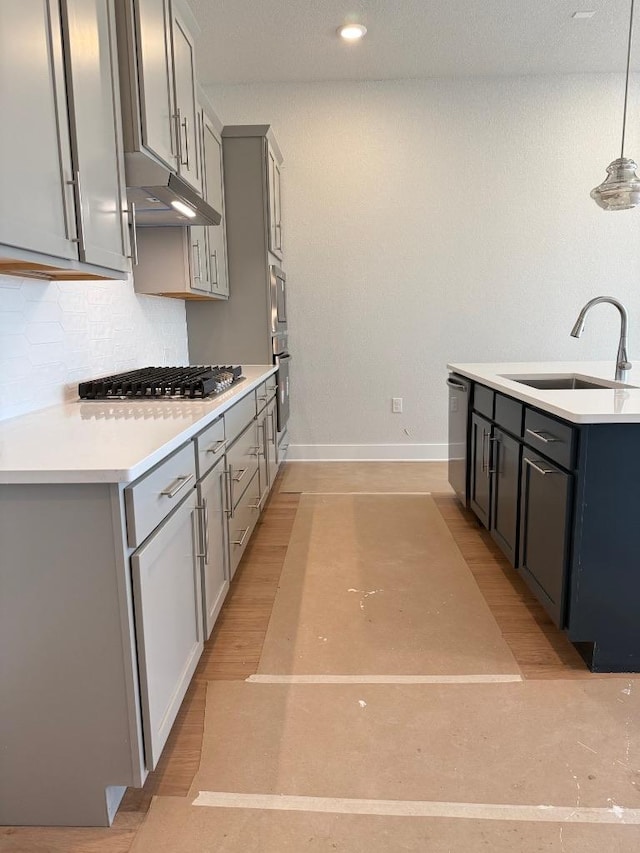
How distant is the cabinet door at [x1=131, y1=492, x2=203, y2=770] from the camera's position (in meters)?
1.36

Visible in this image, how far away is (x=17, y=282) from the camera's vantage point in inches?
76.8

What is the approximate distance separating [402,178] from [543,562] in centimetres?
338

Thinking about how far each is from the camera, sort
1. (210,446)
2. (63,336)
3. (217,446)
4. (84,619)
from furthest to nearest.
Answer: (63,336)
(217,446)
(210,446)
(84,619)

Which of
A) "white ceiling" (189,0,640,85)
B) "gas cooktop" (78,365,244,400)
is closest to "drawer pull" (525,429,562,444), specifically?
"gas cooktop" (78,365,244,400)

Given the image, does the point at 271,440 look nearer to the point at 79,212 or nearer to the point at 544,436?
the point at 544,436

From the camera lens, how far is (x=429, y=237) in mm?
4656

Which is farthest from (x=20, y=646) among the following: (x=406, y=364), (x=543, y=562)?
(x=406, y=364)

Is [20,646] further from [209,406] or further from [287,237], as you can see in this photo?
[287,237]

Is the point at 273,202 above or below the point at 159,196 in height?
above

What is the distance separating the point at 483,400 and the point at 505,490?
53 centimetres

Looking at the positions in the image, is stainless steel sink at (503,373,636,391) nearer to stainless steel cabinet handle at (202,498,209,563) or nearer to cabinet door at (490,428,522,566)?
cabinet door at (490,428,522,566)

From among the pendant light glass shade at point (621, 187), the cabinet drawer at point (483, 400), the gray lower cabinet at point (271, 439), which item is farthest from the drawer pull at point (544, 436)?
the gray lower cabinet at point (271, 439)

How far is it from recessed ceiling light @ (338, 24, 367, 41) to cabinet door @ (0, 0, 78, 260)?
2545mm

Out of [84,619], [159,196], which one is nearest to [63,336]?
[159,196]
